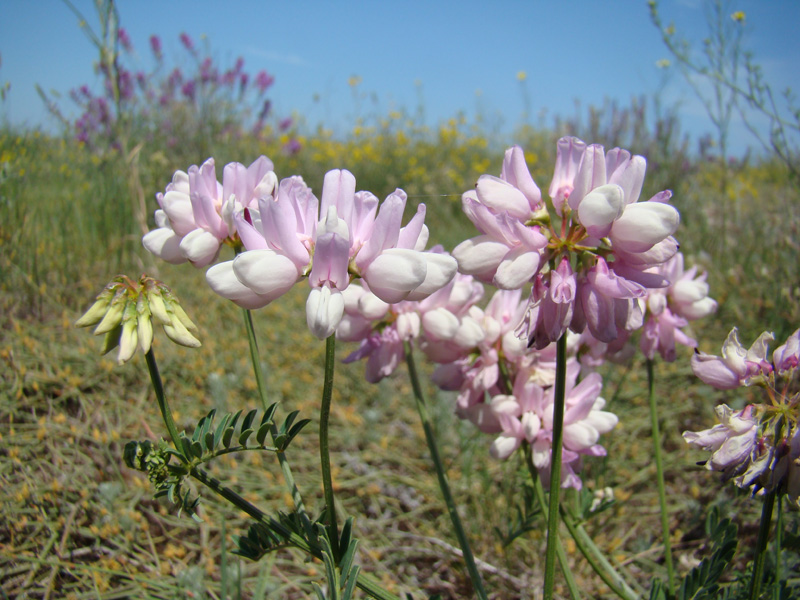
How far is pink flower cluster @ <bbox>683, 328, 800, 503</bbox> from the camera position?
0.93m

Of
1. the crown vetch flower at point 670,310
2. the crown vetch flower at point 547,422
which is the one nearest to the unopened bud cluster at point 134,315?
the crown vetch flower at point 547,422

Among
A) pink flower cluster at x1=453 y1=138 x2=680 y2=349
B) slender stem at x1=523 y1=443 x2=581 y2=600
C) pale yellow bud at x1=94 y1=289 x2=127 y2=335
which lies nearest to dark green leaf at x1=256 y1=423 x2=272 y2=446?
pale yellow bud at x1=94 y1=289 x2=127 y2=335

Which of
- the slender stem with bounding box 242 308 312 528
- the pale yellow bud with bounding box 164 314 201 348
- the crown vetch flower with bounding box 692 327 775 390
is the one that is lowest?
the slender stem with bounding box 242 308 312 528

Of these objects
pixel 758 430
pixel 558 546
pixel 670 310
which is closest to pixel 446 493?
pixel 558 546

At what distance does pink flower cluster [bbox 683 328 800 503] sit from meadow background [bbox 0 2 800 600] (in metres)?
0.38

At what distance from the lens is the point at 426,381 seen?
3133mm

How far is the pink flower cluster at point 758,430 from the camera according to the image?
0.93 m

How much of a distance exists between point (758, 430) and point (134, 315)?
3.65 ft

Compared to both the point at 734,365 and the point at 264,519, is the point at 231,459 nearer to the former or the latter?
the point at 264,519

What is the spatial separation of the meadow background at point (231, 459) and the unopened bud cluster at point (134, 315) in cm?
41

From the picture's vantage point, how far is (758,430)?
960 mm

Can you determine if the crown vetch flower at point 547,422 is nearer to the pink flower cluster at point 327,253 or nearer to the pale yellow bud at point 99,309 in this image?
the pink flower cluster at point 327,253

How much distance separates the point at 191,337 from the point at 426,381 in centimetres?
229

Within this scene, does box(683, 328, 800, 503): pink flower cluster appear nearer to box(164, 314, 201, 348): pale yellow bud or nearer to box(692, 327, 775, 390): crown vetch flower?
box(692, 327, 775, 390): crown vetch flower
